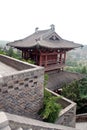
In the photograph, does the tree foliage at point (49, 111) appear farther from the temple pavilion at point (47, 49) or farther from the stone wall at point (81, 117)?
the temple pavilion at point (47, 49)

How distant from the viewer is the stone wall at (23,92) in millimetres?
4128

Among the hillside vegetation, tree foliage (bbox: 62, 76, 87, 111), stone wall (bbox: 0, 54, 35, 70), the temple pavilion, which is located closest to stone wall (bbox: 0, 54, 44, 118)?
stone wall (bbox: 0, 54, 35, 70)

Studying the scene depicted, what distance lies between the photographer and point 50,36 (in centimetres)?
1165

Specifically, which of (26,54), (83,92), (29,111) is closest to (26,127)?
(29,111)

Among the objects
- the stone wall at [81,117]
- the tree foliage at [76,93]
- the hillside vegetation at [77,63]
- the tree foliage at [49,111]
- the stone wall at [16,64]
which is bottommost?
the hillside vegetation at [77,63]

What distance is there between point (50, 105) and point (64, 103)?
6.76ft

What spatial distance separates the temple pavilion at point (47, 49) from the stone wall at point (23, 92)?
506 cm

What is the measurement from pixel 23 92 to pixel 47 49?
6181mm

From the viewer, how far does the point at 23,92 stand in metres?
4.54

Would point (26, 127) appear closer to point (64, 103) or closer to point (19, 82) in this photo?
point (19, 82)

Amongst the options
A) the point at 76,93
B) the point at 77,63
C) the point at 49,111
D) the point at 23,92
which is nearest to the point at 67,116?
the point at 49,111

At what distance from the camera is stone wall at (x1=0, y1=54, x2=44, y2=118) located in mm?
4128

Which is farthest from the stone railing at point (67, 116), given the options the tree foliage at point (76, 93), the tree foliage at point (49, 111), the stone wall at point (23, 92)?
the tree foliage at point (76, 93)

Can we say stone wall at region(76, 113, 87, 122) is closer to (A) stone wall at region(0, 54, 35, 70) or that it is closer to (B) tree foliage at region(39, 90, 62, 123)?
(B) tree foliage at region(39, 90, 62, 123)
